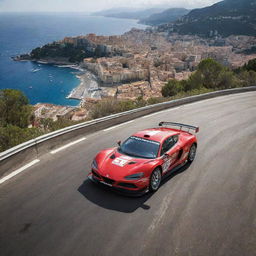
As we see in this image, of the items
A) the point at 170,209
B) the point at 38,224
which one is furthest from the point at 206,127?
the point at 38,224

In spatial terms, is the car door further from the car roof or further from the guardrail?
the guardrail

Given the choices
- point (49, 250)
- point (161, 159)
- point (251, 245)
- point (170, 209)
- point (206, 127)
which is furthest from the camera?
point (206, 127)

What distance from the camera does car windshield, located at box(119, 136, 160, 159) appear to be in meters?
6.50

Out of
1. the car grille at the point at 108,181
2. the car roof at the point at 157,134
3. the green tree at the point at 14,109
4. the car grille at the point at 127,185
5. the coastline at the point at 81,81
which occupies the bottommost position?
the coastline at the point at 81,81

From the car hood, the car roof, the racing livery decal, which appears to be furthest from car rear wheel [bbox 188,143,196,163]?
the racing livery decal

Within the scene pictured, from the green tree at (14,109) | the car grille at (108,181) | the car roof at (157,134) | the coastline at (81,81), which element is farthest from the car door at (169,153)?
the coastline at (81,81)

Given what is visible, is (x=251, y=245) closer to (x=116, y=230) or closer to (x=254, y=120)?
(x=116, y=230)

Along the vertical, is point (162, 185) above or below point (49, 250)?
below

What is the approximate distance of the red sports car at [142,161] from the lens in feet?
19.3

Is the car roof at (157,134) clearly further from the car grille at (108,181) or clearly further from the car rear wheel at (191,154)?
the car grille at (108,181)

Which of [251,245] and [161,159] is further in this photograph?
[161,159]

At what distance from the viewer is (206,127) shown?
1168cm

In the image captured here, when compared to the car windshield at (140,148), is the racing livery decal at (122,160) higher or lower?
lower

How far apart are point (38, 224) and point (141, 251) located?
78.7 inches
